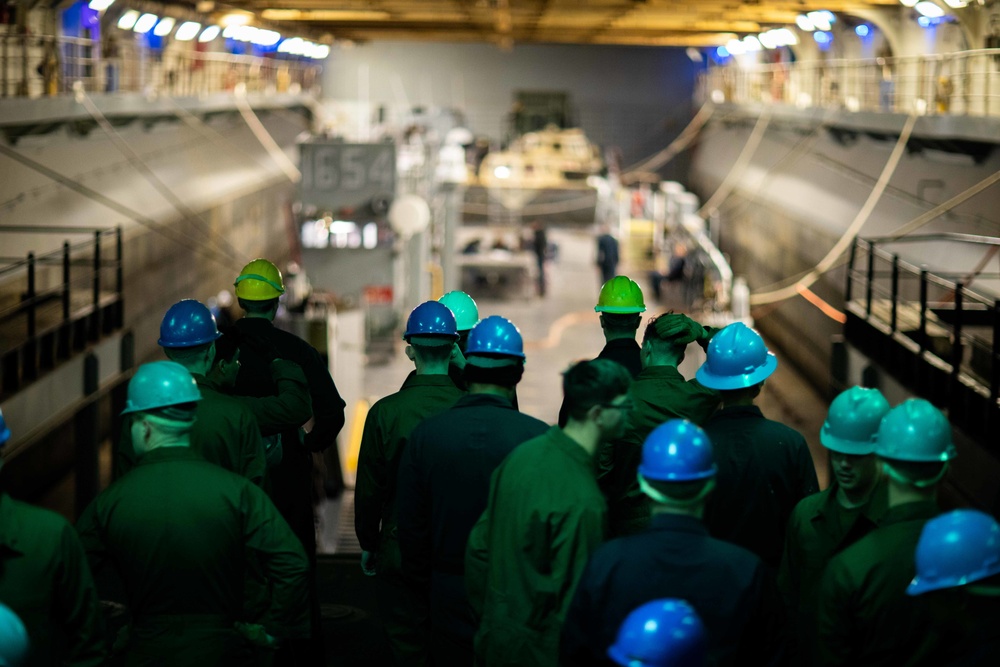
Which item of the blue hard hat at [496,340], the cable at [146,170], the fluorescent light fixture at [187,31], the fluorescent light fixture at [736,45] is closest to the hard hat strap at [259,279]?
the blue hard hat at [496,340]

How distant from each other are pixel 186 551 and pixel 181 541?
0.03 m

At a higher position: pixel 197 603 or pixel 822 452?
pixel 197 603

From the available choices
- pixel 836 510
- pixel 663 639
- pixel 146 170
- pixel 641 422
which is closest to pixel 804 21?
pixel 146 170

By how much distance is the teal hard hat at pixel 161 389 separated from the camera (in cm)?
385

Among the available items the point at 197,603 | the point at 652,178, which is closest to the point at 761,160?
the point at 652,178

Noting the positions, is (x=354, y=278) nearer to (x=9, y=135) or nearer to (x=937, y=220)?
(x=9, y=135)

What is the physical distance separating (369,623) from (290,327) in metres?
7.74

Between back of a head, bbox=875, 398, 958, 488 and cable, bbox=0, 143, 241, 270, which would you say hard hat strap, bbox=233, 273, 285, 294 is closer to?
back of a head, bbox=875, 398, 958, 488

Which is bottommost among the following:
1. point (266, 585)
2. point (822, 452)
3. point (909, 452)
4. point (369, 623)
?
point (822, 452)

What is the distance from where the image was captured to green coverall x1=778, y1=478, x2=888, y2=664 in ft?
13.0

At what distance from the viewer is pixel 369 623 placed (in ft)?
20.7

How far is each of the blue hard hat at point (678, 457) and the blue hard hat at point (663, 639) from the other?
2.10 ft

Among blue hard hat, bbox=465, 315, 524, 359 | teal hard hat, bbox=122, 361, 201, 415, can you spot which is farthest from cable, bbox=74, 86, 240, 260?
teal hard hat, bbox=122, 361, 201, 415

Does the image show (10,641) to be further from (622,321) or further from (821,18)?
(821,18)
